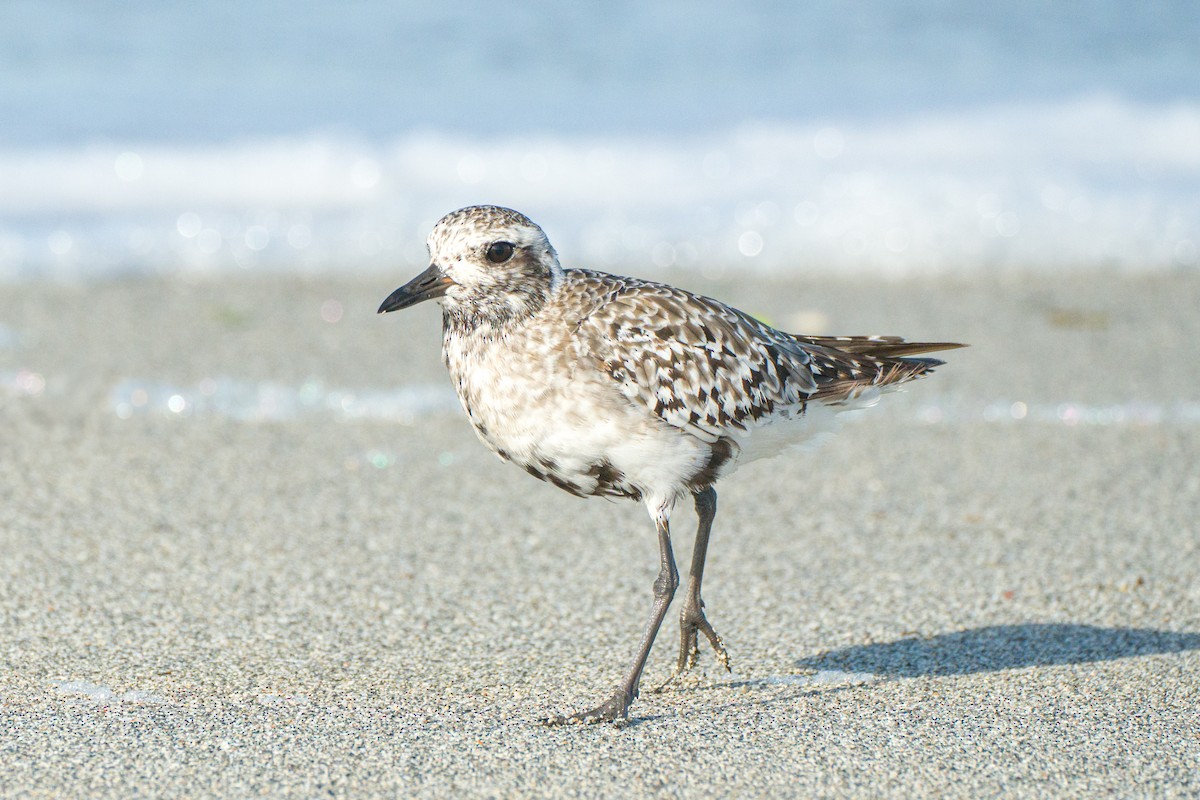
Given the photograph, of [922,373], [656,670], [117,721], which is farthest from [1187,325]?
[117,721]

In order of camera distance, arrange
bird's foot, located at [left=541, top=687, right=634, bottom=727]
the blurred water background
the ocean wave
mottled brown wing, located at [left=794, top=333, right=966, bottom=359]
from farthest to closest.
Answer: the blurred water background, the ocean wave, mottled brown wing, located at [left=794, top=333, right=966, bottom=359], bird's foot, located at [left=541, top=687, right=634, bottom=727]

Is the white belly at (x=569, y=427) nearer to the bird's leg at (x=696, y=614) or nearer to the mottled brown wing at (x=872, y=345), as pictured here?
the bird's leg at (x=696, y=614)

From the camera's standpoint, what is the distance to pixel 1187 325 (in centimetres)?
802

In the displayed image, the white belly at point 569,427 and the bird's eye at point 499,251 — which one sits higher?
the bird's eye at point 499,251

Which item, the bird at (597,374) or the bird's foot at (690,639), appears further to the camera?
the bird's foot at (690,639)

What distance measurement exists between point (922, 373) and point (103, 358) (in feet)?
15.5

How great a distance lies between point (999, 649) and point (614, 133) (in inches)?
416

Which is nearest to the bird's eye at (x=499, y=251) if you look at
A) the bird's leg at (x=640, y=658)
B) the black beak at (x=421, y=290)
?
the black beak at (x=421, y=290)

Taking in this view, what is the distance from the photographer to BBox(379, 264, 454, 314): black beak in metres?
3.54

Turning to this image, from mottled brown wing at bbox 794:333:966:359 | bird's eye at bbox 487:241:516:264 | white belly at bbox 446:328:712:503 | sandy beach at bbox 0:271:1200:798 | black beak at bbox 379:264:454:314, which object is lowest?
sandy beach at bbox 0:271:1200:798

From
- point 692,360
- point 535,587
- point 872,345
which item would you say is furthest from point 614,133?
point 692,360

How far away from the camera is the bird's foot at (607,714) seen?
3475 millimetres

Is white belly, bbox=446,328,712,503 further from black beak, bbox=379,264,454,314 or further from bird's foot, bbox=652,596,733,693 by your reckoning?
bird's foot, bbox=652,596,733,693

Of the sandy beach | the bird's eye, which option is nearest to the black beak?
the bird's eye
